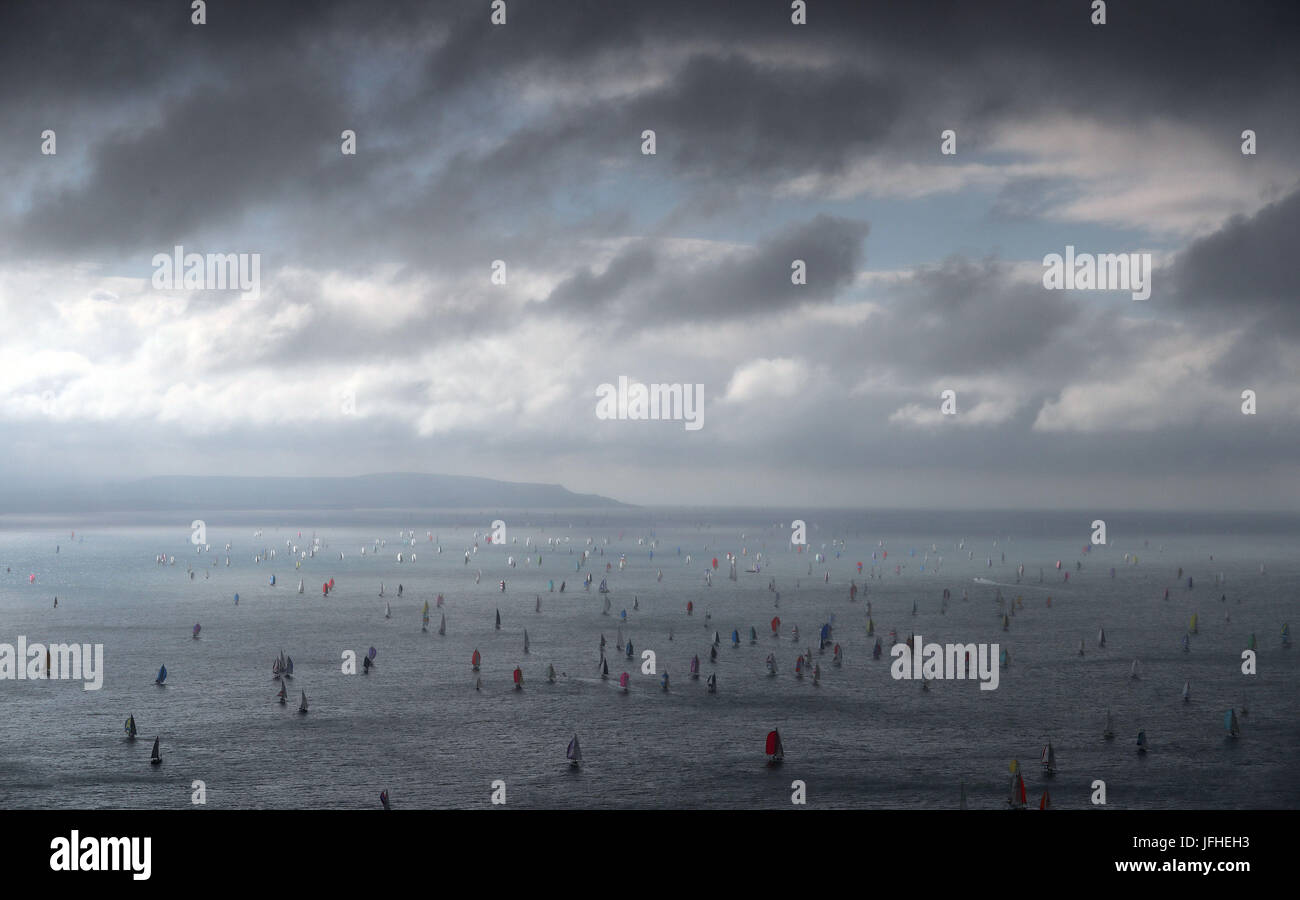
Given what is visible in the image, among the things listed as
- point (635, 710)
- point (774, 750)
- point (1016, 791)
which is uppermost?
point (635, 710)

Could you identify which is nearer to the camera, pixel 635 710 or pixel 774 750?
pixel 774 750

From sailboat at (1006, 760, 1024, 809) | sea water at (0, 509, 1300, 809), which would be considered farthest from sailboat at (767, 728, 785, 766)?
sailboat at (1006, 760, 1024, 809)

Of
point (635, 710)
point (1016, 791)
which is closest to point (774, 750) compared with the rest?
point (1016, 791)

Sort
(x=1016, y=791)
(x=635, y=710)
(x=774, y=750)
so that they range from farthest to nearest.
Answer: (x=635, y=710) → (x=774, y=750) → (x=1016, y=791)

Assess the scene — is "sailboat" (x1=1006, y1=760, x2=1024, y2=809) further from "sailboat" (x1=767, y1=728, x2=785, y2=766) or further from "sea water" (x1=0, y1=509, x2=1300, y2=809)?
"sailboat" (x1=767, y1=728, x2=785, y2=766)

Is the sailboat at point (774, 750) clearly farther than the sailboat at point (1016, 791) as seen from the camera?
Yes

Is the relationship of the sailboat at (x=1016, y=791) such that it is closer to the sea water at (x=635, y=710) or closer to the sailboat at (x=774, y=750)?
the sea water at (x=635, y=710)

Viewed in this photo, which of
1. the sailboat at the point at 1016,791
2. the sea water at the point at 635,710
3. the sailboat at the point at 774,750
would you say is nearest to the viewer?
the sailboat at the point at 1016,791

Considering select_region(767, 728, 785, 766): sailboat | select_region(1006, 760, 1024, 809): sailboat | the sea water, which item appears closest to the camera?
select_region(1006, 760, 1024, 809): sailboat

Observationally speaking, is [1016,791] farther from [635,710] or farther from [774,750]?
[635,710]

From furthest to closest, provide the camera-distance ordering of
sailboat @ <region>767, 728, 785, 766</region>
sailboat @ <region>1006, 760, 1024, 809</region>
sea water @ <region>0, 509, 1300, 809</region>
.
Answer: sailboat @ <region>767, 728, 785, 766</region>
sea water @ <region>0, 509, 1300, 809</region>
sailboat @ <region>1006, 760, 1024, 809</region>

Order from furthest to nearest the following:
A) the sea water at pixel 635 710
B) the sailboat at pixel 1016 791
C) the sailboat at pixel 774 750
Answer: the sailboat at pixel 774 750, the sea water at pixel 635 710, the sailboat at pixel 1016 791

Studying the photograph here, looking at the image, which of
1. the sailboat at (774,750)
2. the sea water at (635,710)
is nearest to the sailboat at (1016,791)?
the sea water at (635,710)
